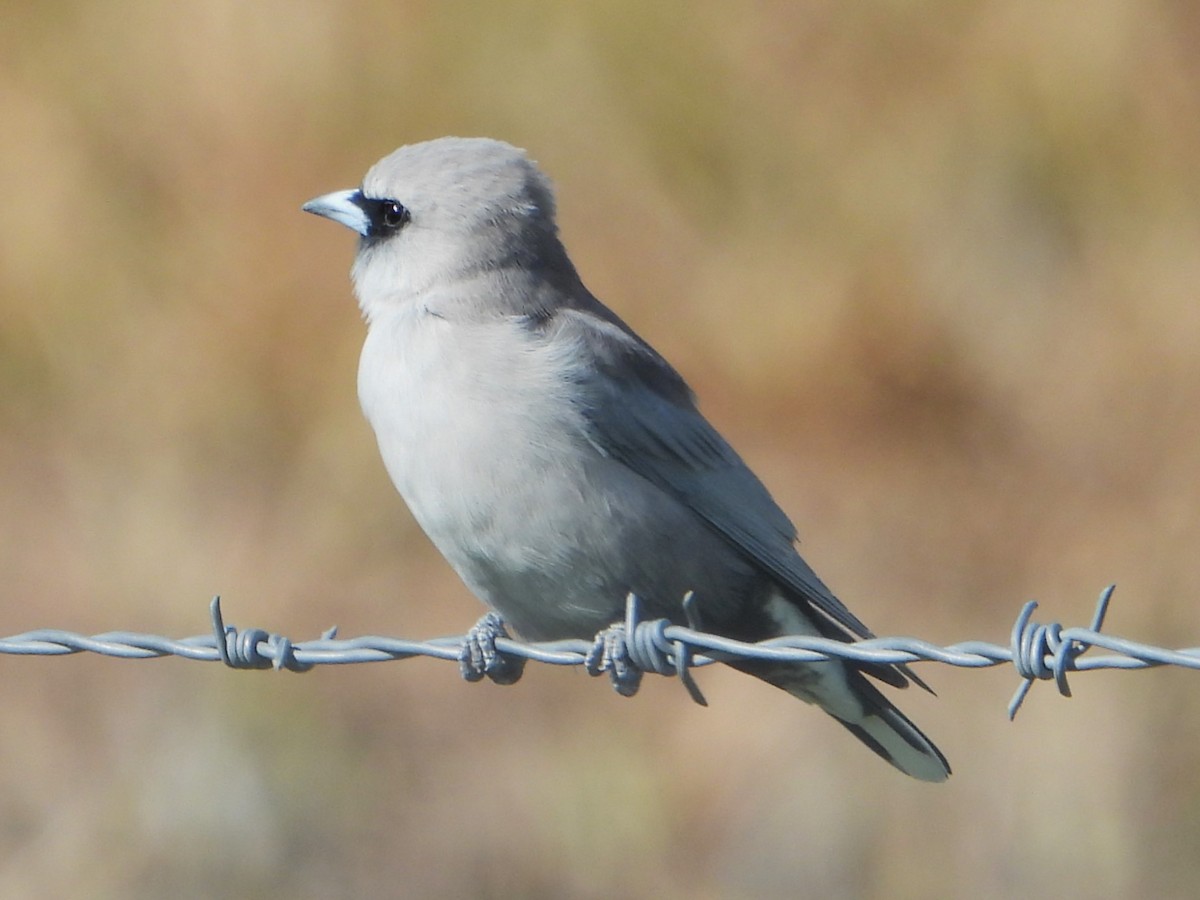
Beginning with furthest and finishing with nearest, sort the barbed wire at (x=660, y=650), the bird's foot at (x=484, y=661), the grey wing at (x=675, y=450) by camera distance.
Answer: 1. the grey wing at (x=675, y=450)
2. the bird's foot at (x=484, y=661)
3. the barbed wire at (x=660, y=650)

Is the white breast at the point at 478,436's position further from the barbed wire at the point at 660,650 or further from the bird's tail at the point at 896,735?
the bird's tail at the point at 896,735

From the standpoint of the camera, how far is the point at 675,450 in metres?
4.69

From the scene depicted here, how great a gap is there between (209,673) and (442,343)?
4259mm

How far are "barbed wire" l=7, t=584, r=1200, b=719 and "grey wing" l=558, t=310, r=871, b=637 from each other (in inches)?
26.0

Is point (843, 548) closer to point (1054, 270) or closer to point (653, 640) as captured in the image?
point (1054, 270)

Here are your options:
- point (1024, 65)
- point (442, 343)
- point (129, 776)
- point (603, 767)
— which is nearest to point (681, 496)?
point (442, 343)

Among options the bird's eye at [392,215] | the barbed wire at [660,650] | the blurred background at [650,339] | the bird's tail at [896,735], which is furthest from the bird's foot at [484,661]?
the blurred background at [650,339]

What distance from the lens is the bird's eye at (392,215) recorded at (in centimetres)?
499

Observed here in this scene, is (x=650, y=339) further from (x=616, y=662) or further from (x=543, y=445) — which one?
(x=616, y=662)

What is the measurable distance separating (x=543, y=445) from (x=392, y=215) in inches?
43.0

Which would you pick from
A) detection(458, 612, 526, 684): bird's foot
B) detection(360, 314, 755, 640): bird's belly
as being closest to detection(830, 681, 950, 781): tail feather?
detection(360, 314, 755, 640): bird's belly

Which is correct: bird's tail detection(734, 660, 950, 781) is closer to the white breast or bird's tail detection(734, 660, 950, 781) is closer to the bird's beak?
the white breast

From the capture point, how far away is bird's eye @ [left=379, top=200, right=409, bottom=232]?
16.4ft

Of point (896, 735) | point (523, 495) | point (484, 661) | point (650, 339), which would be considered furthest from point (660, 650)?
point (650, 339)
